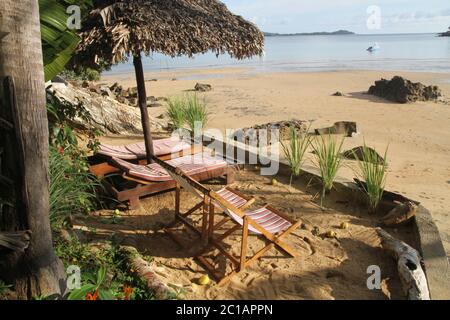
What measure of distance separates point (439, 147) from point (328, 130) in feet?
7.50

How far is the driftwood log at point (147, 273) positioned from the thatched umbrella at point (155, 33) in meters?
2.03

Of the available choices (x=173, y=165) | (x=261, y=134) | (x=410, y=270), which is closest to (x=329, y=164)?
(x=410, y=270)

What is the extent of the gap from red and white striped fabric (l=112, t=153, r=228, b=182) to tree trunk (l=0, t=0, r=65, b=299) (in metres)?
2.13

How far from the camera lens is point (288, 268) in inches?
132

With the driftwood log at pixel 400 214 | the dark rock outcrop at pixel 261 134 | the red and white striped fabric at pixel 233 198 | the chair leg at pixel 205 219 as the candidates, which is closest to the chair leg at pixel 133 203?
the red and white striped fabric at pixel 233 198

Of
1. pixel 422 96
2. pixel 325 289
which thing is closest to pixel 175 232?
pixel 325 289

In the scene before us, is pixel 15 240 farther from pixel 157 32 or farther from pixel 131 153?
→ pixel 131 153

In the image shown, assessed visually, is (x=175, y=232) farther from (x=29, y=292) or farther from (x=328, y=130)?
(x=328, y=130)

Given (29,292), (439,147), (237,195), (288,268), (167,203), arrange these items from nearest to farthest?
(29,292)
(288,268)
(237,195)
(167,203)
(439,147)

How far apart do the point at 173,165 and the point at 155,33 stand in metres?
1.62

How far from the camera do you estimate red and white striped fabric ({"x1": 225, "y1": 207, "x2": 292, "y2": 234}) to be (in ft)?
10.9

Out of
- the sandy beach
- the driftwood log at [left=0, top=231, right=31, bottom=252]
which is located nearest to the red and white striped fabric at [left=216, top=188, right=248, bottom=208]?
the driftwood log at [left=0, top=231, right=31, bottom=252]

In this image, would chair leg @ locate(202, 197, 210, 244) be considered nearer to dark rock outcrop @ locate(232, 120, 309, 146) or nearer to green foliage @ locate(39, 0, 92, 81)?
green foliage @ locate(39, 0, 92, 81)

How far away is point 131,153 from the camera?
215 inches
